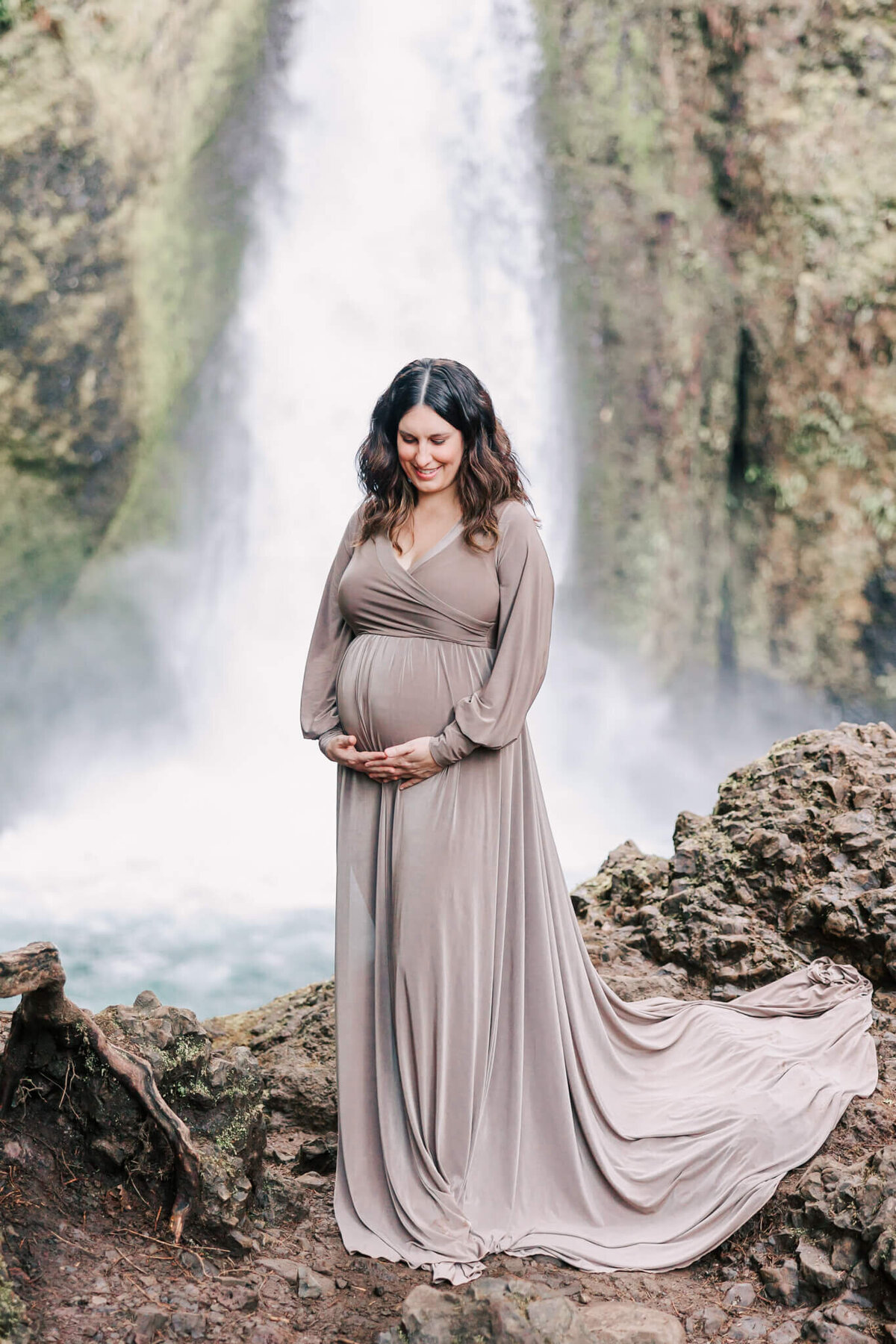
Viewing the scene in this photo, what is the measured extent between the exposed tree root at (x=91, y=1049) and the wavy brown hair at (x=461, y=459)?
132 cm

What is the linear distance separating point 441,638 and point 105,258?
8.92 m

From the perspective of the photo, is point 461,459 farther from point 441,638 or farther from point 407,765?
point 407,765

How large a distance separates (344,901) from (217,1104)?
0.58 m

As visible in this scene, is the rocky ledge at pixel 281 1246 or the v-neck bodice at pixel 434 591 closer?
the rocky ledge at pixel 281 1246

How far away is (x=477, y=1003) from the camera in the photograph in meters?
2.92

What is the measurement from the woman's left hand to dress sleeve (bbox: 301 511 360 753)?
221 millimetres

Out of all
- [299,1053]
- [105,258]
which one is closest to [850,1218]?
[299,1053]

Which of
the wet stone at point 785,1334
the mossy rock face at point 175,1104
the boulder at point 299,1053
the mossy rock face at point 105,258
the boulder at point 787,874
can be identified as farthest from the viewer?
the mossy rock face at point 105,258

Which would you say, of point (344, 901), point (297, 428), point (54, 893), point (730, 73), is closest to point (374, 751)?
point (344, 901)

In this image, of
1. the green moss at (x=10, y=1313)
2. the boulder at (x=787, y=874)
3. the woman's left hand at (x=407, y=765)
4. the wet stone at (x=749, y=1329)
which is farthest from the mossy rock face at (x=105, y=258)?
the wet stone at (x=749, y=1329)

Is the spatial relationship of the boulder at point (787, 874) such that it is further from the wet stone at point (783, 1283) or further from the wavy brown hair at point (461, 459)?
the wavy brown hair at point (461, 459)

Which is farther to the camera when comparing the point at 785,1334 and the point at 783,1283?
the point at 783,1283

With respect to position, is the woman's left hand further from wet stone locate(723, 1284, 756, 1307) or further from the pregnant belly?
wet stone locate(723, 1284, 756, 1307)

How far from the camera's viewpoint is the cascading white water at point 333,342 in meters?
11.5
